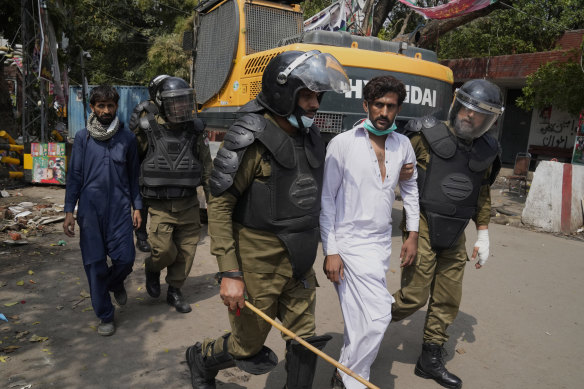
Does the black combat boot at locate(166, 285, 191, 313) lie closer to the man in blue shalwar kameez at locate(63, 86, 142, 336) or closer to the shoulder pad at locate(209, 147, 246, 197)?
the man in blue shalwar kameez at locate(63, 86, 142, 336)

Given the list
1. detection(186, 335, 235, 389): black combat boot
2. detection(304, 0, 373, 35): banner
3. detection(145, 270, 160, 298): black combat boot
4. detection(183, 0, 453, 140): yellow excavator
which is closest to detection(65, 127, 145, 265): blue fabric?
detection(145, 270, 160, 298): black combat boot

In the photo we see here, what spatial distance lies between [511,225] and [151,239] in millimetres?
6683

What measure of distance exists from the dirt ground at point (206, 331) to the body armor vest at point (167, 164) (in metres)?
1.09

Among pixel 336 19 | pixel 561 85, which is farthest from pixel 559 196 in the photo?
pixel 336 19

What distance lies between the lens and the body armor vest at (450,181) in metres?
3.22

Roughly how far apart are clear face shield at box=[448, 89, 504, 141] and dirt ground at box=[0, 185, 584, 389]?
5.68 feet

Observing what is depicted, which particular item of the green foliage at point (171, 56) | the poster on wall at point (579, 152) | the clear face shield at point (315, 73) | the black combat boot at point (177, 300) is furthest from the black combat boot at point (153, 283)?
the green foliage at point (171, 56)

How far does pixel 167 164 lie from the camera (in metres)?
4.01

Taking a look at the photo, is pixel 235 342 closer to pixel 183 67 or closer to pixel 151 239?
pixel 151 239

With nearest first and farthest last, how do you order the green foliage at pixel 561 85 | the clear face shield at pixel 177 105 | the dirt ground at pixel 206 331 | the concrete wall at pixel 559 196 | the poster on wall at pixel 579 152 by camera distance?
the dirt ground at pixel 206 331
the clear face shield at pixel 177 105
the concrete wall at pixel 559 196
the green foliage at pixel 561 85
the poster on wall at pixel 579 152

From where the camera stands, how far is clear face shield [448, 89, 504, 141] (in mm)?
3139

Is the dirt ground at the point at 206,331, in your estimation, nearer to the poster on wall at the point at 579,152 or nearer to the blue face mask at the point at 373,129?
the blue face mask at the point at 373,129

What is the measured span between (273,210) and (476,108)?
1678 millimetres

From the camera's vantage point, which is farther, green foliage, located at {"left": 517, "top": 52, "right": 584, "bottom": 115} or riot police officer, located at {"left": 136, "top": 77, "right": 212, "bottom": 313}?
green foliage, located at {"left": 517, "top": 52, "right": 584, "bottom": 115}
